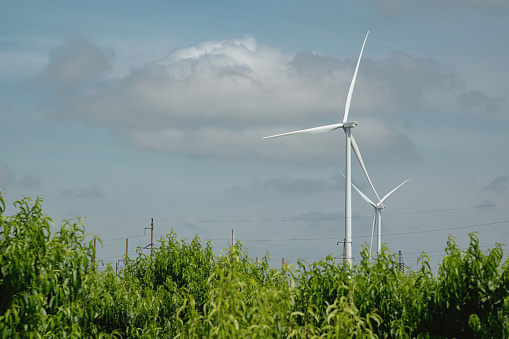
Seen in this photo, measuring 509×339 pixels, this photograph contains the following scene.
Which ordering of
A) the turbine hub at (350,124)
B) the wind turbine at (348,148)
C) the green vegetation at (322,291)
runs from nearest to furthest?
1. the green vegetation at (322,291)
2. the wind turbine at (348,148)
3. the turbine hub at (350,124)

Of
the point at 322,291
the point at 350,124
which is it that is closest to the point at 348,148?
the point at 350,124

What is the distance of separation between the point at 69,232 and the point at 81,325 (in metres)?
2.56

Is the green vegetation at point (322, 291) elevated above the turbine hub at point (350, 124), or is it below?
below

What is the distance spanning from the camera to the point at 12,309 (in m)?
16.7

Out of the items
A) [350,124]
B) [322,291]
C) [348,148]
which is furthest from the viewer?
[350,124]

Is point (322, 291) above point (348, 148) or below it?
below

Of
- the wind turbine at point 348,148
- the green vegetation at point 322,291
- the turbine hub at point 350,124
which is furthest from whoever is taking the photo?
the turbine hub at point 350,124

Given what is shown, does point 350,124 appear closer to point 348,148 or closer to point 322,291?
point 348,148

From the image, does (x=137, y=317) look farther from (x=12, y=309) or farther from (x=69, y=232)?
(x=12, y=309)

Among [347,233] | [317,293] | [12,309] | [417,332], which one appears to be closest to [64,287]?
[12,309]

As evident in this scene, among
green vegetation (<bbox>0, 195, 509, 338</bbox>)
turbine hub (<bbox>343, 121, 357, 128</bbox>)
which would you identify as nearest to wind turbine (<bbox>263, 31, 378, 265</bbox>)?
turbine hub (<bbox>343, 121, 357, 128</bbox>)

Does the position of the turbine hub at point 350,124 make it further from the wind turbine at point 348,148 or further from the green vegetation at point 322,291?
the green vegetation at point 322,291

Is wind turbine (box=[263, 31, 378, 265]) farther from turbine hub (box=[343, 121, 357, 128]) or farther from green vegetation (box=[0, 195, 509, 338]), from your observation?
green vegetation (box=[0, 195, 509, 338])

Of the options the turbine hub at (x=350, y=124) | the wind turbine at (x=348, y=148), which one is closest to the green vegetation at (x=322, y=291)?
the wind turbine at (x=348, y=148)
